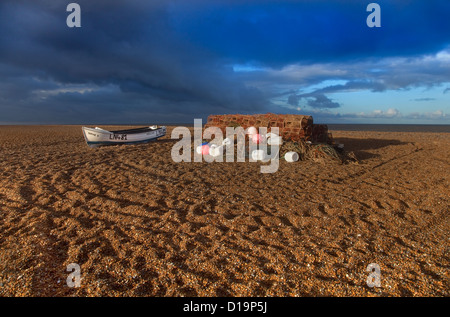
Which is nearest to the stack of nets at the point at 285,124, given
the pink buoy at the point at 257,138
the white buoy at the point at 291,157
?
the pink buoy at the point at 257,138

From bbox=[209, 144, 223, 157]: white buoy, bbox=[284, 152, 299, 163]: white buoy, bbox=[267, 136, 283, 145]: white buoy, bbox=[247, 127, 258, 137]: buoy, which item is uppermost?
bbox=[247, 127, 258, 137]: buoy

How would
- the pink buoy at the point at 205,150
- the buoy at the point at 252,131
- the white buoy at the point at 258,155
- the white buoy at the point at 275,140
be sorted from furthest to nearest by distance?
the buoy at the point at 252,131 → the white buoy at the point at 275,140 → the pink buoy at the point at 205,150 → the white buoy at the point at 258,155

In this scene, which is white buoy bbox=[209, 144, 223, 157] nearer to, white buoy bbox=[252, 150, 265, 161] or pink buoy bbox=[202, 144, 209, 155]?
pink buoy bbox=[202, 144, 209, 155]

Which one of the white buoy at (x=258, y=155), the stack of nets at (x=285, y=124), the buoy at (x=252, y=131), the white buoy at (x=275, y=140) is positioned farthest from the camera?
the buoy at (x=252, y=131)

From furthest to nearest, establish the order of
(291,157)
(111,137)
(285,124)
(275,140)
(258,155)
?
(111,137), (285,124), (275,140), (258,155), (291,157)

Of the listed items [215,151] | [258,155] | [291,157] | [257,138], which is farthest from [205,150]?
[291,157]

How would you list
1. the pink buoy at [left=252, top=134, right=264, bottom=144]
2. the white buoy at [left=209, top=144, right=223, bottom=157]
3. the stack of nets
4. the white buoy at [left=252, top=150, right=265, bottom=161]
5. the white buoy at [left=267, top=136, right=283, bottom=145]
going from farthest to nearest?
the pink buoy at [left=252, top=134, right=264, bottom=144]
the stack of nets
the white buoy at [left=267, top=136, right=283, bottom=145]
the white buoy at [left=209, top=144, right=223, bottom=157]
the white buoy at [left=252, top=150, right=265, bottom=161]

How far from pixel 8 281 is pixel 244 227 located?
3.61 m

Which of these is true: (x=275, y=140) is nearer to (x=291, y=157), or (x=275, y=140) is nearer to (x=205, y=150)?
(x=291, y=157)

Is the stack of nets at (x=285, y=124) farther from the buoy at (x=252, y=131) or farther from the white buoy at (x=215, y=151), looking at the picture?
the white buoy at (x=215, y=151)

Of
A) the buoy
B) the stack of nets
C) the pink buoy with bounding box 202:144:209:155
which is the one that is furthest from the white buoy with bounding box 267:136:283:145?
the pink buoy with bounding box 202:144:209:155

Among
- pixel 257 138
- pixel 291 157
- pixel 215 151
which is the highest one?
pixel 257 138
